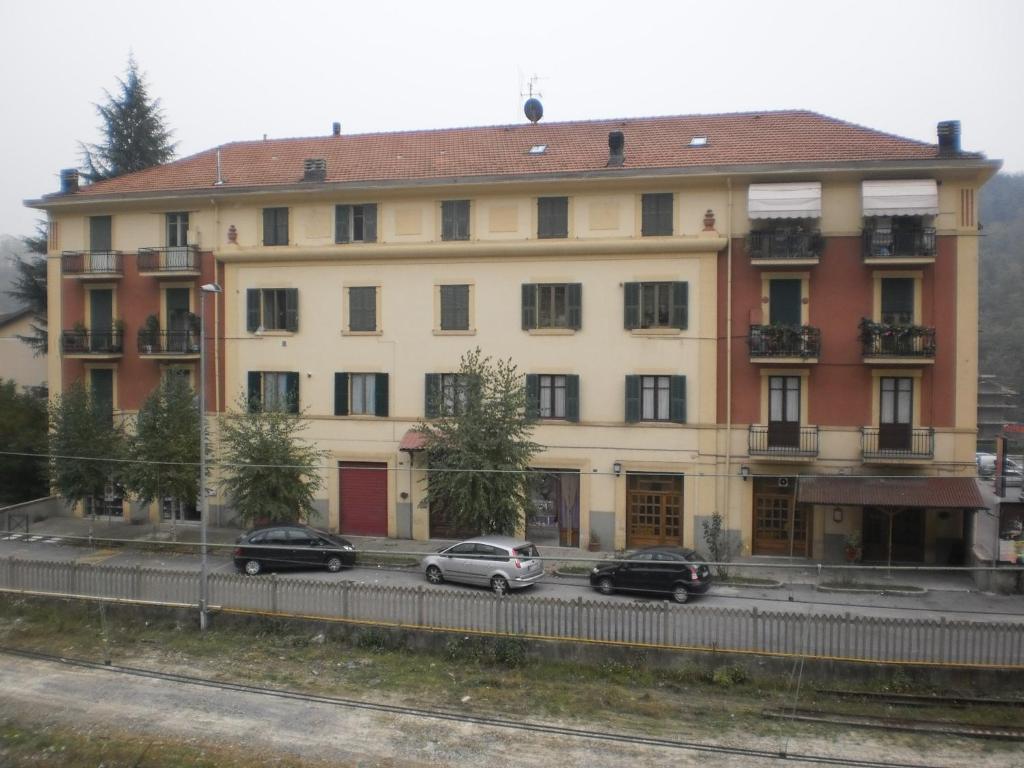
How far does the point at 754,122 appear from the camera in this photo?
2980 cm

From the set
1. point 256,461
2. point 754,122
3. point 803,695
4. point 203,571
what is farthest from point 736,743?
point 754,122

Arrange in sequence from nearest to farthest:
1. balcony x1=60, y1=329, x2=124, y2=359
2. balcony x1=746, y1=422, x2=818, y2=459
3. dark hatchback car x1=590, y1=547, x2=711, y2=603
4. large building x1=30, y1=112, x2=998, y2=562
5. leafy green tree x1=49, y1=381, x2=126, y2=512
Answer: dark hatchback car x1=590, y1=547, x2=711, y2=603, large building x1=30, y1=112, x2=998, y2=562, balcony x1=746, y1=422, x2=818, y2=459, leafy green tree x1=49, y1=381, x2=126, y2=512, balcony x1=60, y1=329, x2=124, y2=359

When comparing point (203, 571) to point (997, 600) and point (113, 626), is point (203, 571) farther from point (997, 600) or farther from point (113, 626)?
point (997, 600)

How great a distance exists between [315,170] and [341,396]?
8444mm

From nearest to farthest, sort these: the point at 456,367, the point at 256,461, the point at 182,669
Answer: the point at 182,669, the point at 256,461, the point at 456,367

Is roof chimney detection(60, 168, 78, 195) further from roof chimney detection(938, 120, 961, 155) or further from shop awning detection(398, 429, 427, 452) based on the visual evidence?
roof chimney detection(938, 120, 961, 155)

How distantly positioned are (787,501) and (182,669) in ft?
61.3

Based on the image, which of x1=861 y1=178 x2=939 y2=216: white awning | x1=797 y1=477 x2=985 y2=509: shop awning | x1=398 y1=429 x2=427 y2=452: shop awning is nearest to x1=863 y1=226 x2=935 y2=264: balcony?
x1=861 y1=178 x2=939 y2=216: white awning

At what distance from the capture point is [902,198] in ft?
80.0

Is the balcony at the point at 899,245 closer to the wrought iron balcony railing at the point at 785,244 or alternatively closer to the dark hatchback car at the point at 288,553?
the wrought iron balcony railing at the point at 785,244

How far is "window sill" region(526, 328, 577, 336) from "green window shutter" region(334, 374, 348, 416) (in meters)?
7.16

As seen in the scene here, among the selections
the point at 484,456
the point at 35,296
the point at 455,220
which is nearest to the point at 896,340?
the point at 484,456

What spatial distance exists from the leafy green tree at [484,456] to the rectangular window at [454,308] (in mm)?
3681

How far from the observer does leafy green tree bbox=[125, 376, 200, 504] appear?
27641 millimetres
